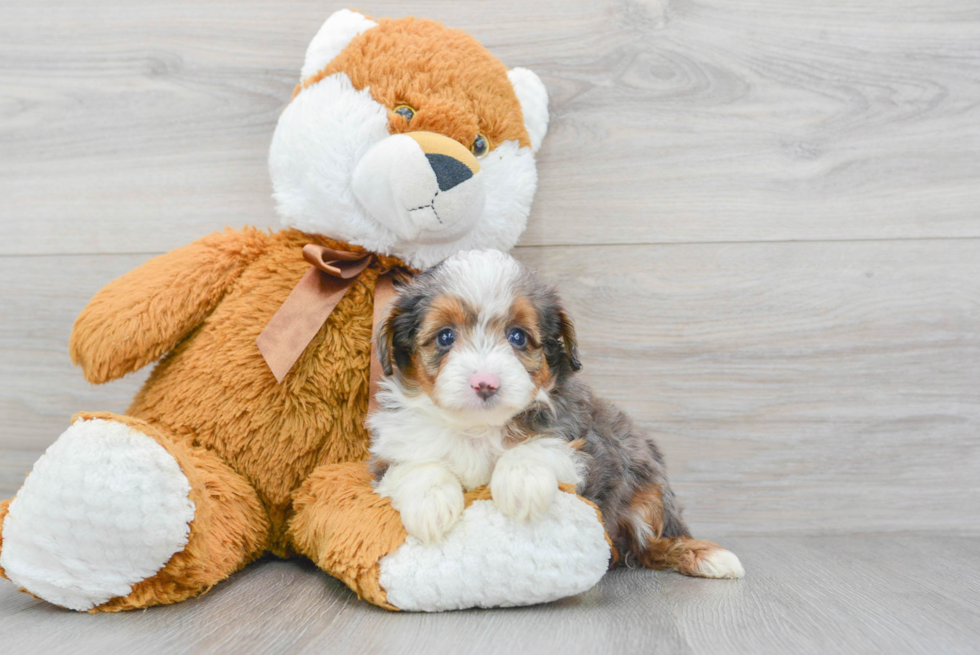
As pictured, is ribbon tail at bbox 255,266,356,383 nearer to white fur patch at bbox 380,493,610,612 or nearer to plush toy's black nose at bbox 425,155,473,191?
plush toy's black nose at bbox 425,155,473,191

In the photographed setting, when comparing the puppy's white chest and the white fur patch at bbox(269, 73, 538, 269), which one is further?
the white fur patch at bbox(269, 73, 538, 269)

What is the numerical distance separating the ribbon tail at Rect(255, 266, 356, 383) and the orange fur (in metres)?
0.35

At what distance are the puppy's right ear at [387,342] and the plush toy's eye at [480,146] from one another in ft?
1.31

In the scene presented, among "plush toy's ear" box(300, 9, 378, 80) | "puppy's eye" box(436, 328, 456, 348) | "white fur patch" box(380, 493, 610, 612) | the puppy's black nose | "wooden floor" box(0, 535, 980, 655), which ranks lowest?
"wooden floor" box(0, 535, 980, 655)

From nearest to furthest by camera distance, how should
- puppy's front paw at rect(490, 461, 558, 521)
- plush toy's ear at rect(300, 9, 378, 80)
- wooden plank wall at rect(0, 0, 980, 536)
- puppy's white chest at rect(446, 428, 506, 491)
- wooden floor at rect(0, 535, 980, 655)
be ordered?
wooden floor at rect(0, 535, 980, 655) < puppy's front paw at rect(490, 461, 558, 521) < puppy's white chest at rect(446, 428, 506, 491) < plush toy's ear at rect(300, 9, 378, 80) < wooden plank wall at rect(0, 0, 980, 536)

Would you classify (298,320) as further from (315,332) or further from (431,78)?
(431,78)

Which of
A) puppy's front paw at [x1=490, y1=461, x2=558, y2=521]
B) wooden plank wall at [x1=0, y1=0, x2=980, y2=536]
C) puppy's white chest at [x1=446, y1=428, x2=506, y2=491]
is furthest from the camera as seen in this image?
wooden plank wall at [x1=0, y1=0, x2=980, y2=536]

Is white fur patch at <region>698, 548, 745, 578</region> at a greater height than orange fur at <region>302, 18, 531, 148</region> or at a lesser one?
lesser

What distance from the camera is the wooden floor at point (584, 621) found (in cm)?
114

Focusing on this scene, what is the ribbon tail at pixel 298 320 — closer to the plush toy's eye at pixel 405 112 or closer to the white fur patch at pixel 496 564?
the plush toy's eye at pixel 405 112

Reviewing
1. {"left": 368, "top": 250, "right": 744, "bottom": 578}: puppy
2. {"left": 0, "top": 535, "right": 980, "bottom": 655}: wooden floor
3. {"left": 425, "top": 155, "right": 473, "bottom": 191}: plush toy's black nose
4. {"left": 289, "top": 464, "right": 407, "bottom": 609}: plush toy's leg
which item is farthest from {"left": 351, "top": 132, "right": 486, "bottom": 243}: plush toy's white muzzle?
{"left": 0, "top": 535, "right": 980, "bottom": 655}: wooden floor

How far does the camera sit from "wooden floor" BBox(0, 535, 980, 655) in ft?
3.74

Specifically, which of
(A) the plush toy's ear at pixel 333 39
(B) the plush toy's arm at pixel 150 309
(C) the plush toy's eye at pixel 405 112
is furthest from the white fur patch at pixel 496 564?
(A) the plush toy's ear at pixel 333 39

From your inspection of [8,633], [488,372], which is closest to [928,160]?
[488,372]
